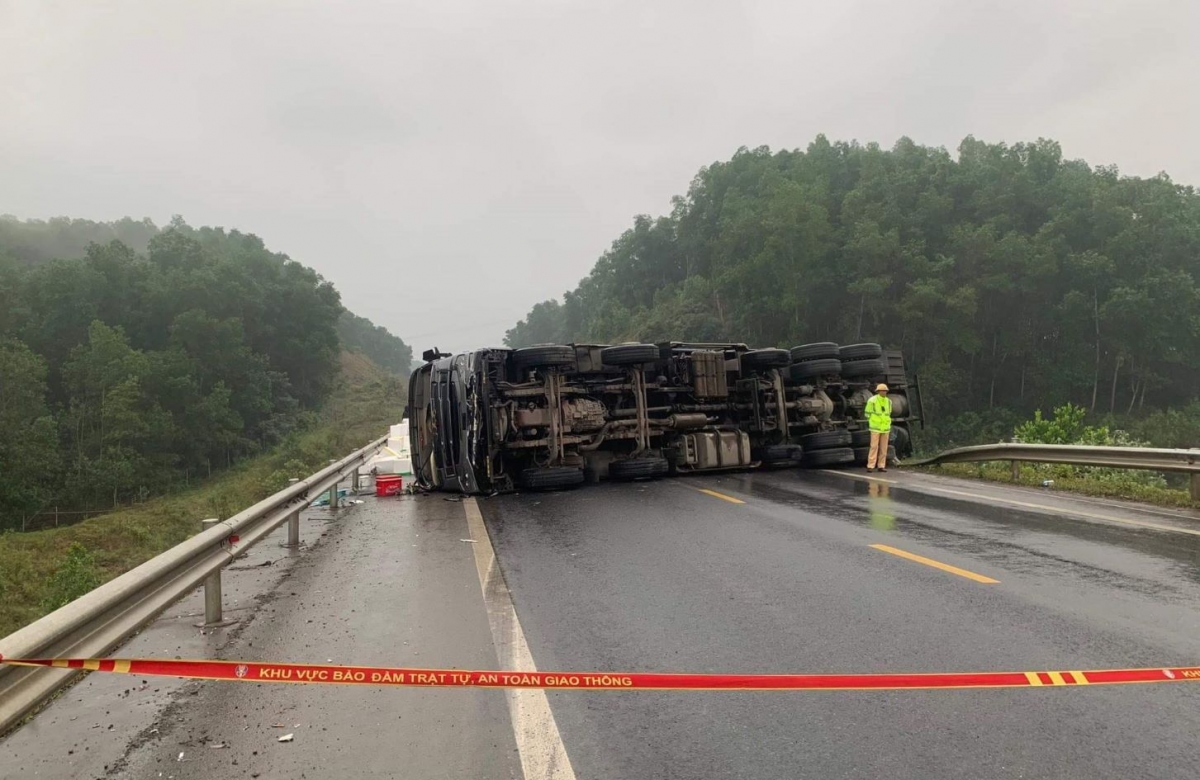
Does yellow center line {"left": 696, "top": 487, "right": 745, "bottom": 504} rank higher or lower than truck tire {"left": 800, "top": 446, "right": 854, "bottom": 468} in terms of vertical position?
lower

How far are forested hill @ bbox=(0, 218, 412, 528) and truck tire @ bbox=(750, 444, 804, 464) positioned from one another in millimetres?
39609

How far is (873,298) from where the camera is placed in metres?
46.6

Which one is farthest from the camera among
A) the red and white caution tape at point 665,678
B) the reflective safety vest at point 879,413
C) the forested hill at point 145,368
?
the forested hill at point 145,368

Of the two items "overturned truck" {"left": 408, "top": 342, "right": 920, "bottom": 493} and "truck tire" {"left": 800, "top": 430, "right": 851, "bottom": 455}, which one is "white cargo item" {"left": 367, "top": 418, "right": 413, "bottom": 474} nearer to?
"overturned truck" {"left": 408, "top": 342, "right": 920, "bottom": 493}

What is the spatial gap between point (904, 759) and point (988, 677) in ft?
3.37

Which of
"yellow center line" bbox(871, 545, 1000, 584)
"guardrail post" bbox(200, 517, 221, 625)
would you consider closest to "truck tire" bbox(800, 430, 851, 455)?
"yellow center line" bbox(871, 545, 1000, 584)

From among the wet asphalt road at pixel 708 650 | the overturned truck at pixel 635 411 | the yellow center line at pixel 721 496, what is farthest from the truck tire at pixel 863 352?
the wet asphalt road at pixel 708 650

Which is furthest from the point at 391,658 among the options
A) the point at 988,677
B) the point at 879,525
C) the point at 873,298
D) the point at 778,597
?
the point at 873,298

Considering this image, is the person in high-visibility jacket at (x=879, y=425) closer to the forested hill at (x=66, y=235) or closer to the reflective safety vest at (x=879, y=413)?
the reflective safety vest at (x=879, y=413)

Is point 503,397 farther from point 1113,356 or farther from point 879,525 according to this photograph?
point 1113,356

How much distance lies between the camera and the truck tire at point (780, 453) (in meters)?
13.6

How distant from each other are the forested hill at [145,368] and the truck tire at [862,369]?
40.8m

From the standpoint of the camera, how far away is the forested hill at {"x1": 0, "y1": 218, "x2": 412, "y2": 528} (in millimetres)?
41094

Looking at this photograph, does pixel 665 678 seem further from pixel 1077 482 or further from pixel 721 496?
pixel 1077 482
